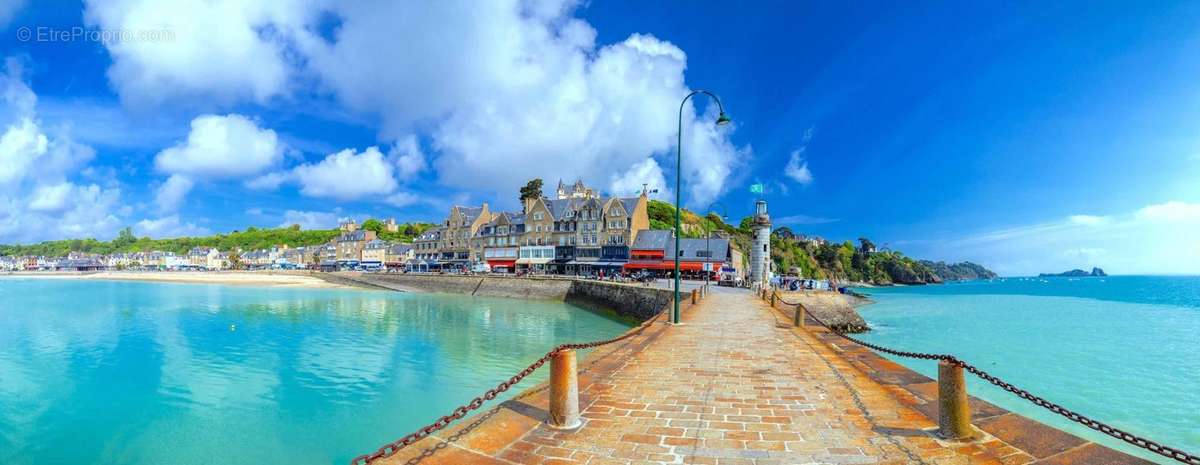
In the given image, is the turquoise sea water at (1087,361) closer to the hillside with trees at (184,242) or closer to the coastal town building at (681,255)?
the coastal town building at (681,255)

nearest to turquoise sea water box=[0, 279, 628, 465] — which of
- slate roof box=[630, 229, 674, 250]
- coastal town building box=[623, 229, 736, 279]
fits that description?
coastal town building box=[623, 229, 736, 279]

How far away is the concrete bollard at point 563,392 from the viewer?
200 inches

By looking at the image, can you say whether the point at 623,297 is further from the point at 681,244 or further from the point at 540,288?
the point at 681,244

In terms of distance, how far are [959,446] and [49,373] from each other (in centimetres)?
2345

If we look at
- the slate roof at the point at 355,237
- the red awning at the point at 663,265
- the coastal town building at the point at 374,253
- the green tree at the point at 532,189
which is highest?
the green tree at the point at 532,189

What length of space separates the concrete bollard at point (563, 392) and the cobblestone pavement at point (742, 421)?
139mm

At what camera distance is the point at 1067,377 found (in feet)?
57.5

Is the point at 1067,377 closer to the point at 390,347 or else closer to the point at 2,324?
the point at 390,347

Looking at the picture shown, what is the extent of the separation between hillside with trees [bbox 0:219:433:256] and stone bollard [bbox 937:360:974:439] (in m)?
157

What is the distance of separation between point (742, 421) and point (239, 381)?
49.7 ft

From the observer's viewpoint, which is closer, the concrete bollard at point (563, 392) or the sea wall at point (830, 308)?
the concrete bollard at point (563, 392)

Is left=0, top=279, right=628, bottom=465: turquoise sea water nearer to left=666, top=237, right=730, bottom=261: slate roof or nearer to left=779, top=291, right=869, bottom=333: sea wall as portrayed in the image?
left=779, top=291, right=869, bottom=333: sea wall

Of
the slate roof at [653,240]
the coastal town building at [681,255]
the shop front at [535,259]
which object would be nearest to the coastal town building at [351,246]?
the shop front at [535,259]

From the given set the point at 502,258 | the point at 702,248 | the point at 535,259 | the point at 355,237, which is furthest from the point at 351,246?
the point at 702,248
